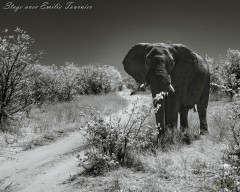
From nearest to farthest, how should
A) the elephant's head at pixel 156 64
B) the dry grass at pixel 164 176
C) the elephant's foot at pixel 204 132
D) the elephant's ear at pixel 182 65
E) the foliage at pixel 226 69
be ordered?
the dry grass at pixel 164 176, the elephant's head at pixel 156 64, the elephant's ear at pixel 182 65, the elephant's foot at pixel 204 132, the foliage at pixel 226 69

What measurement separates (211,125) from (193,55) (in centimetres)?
325

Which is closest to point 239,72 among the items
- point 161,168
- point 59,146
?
point 59,146

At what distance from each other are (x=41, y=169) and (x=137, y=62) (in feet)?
14.6

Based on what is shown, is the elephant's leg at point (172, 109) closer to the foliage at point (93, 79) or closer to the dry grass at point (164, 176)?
the dry grass at point (164, 176)

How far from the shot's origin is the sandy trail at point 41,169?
602cm

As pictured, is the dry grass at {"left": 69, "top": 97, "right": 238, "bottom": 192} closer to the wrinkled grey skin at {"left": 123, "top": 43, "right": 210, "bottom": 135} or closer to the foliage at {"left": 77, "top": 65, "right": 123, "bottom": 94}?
the wrinkled grey skin at {"left": 123, "top": 43, "right": 210, "bottom": 135}

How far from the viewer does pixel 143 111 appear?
6.98m

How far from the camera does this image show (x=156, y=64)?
8.27 metres

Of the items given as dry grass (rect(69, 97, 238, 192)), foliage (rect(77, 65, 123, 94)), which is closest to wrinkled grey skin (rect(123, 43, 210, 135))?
dry grass (rect(69, 97, 238, 192))

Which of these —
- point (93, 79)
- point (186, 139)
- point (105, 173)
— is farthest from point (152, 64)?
point (93, 79)

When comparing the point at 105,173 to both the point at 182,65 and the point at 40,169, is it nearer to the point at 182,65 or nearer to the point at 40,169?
the point at 40,169

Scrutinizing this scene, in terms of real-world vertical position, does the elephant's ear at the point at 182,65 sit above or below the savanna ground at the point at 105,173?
above

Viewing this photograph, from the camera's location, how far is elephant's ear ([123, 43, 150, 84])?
378 inches

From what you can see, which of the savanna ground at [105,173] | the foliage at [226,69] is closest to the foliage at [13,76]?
the savanna ground at [105,173]
